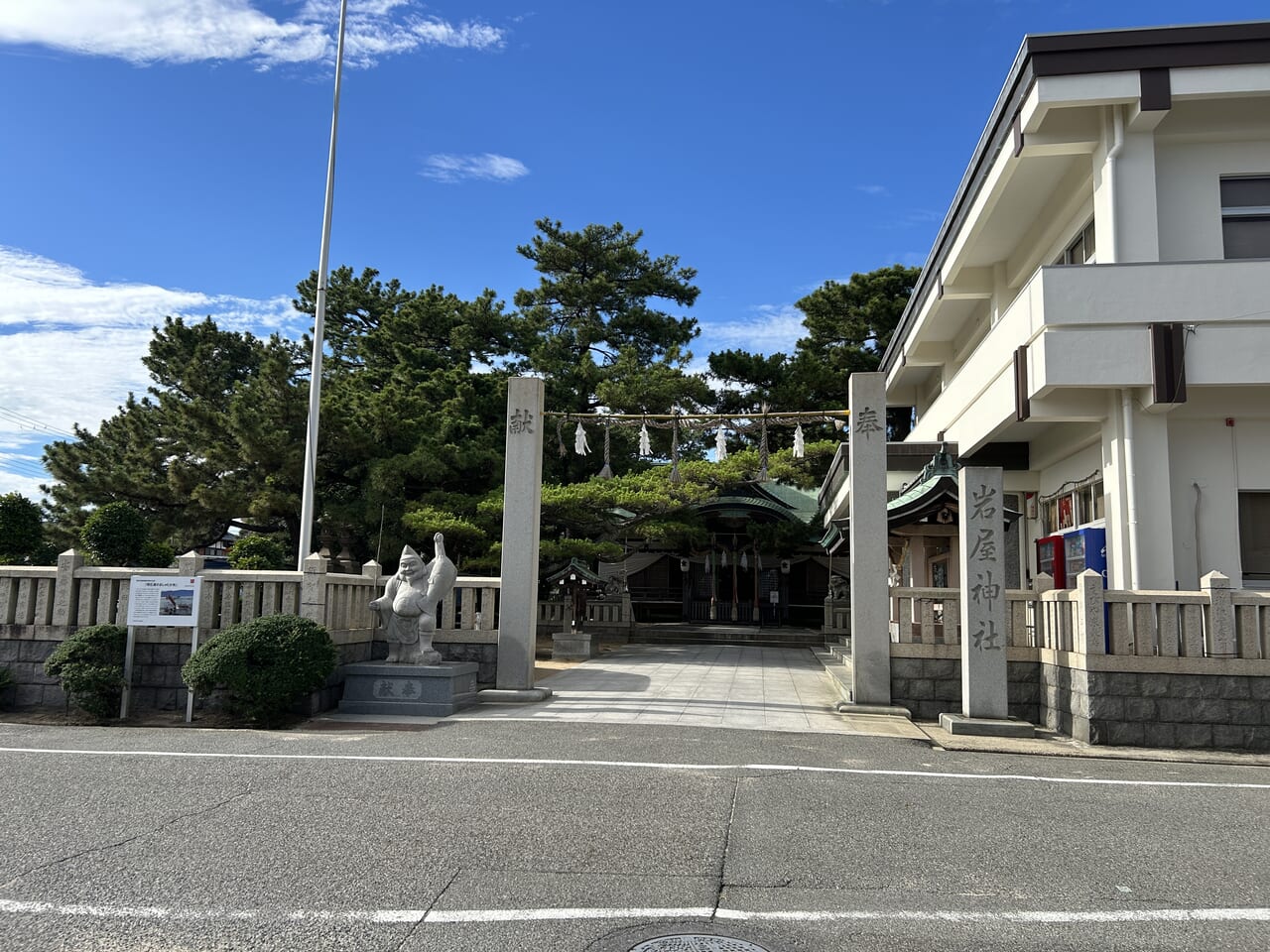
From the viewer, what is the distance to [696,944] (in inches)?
149

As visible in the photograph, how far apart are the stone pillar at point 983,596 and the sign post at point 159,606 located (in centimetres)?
914

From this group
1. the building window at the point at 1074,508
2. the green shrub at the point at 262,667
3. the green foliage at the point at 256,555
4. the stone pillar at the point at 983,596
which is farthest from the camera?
the green foliage at the point at 256,555

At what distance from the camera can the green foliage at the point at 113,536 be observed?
15.6 meters

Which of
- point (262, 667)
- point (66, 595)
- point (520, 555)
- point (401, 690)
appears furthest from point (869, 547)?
point (66, 595)

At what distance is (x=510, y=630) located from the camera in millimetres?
11977

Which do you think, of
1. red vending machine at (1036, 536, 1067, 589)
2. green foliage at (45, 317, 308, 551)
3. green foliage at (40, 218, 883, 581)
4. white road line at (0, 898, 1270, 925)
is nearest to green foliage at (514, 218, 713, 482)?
green foliage at (40, 218, 883, 581)

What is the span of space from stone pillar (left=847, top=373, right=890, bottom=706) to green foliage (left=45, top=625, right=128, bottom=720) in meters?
8.98

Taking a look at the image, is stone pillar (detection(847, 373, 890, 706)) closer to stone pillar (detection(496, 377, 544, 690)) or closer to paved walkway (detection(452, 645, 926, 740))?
paved walkway (detection(452, 645, 926, 740))

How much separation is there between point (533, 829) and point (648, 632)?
22459mm

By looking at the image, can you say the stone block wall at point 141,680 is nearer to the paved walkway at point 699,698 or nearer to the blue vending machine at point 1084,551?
the paved walkway at point 699,698

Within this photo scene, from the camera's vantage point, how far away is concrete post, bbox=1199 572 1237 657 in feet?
30.1

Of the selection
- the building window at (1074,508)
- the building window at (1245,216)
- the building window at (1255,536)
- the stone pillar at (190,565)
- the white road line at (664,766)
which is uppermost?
the building window at (1245,216)

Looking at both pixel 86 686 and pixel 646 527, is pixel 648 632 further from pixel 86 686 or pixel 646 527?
pixel 86 686

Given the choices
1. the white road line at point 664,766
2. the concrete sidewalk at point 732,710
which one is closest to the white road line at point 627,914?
the white road line at point 664,766
